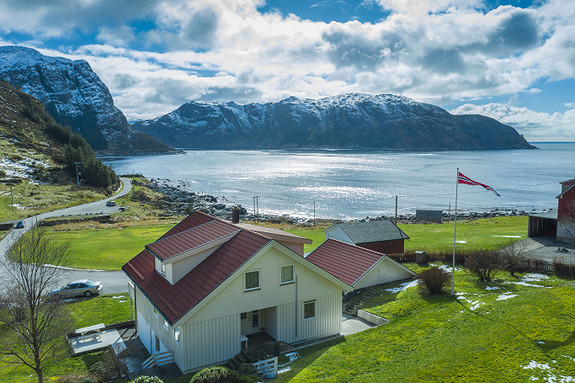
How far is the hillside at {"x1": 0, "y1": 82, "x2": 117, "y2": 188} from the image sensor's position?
106 meters

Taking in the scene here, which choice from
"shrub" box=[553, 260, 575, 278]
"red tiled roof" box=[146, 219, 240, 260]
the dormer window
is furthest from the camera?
"shrub" box=[553, 260, 575, 278]

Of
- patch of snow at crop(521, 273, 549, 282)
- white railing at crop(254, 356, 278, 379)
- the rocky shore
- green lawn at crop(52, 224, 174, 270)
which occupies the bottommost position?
the rocky shore

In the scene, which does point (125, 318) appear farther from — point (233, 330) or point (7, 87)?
point (7, 87)

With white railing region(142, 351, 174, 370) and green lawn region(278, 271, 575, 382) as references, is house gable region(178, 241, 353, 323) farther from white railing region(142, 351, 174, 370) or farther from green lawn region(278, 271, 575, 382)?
green lawn region(278, 271, 575, 382)

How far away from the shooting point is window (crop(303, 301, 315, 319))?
20.7 metres

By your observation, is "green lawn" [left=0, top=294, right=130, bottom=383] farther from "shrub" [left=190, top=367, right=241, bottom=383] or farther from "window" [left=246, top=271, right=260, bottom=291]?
"window" [left=246, top=271, right=260, bottom=291]

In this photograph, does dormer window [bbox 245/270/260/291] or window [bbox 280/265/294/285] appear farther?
window [bbox 280/265/294/285]

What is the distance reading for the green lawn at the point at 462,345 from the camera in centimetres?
1418

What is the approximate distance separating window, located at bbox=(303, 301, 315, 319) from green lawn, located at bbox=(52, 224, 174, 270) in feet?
83.2

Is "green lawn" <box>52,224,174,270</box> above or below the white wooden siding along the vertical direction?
below

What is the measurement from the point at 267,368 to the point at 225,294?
3.81 meters

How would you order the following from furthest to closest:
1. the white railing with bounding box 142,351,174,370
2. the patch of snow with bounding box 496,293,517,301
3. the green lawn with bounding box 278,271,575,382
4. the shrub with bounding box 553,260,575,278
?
the shrub with bounding box 553,260,575,278
the patch of snow with bounding box 496,293,517,301
the white railing with bounding box 142,351,174,370
the green lawn with bounding box 278,271,575,382

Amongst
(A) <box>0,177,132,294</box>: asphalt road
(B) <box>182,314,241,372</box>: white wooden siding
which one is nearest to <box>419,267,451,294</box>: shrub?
(B) <box>182,314,241,372</box>: white wooden siding

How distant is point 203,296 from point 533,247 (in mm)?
38486
